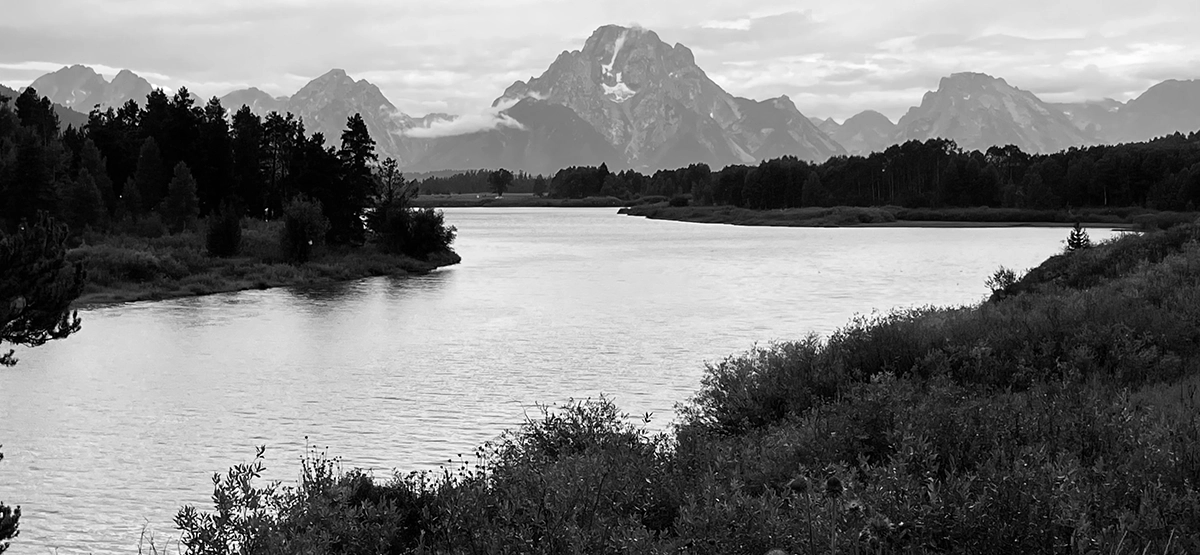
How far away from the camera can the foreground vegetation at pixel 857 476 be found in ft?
23.7

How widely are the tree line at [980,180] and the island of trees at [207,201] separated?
9491 cm

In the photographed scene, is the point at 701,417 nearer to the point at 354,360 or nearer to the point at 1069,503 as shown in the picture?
the point at 1069,503

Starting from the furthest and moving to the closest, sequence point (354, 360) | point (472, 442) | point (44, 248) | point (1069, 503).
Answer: point (354, 360) → point (472, 442) → point (44, 248) → point (1069, 503)

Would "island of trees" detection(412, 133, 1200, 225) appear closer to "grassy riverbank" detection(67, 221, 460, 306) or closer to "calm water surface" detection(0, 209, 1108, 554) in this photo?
"calm water surface" detection(0, 209, 1108, 554)

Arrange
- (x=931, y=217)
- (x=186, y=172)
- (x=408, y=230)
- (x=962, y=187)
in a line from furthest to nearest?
Result: (x=962, y=187) < (x=931, y=217) < (x=408, y=230) < (x=186, y=172)

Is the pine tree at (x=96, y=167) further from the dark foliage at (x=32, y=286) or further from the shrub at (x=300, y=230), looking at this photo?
the dark foliage at (x=32, y=286)

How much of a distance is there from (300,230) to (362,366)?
37.3 m

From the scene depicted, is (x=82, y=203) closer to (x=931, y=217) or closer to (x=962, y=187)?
(x=931, y=217)

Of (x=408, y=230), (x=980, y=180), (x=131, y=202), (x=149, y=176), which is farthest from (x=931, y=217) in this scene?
(x=131, y=202)

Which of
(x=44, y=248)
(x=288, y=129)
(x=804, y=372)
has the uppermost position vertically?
(x=288, y=129)

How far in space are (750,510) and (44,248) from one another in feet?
37.7

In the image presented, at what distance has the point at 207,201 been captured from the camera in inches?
3364


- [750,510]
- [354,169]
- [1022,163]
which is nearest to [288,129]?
[354,169]

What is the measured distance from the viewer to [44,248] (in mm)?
14617
